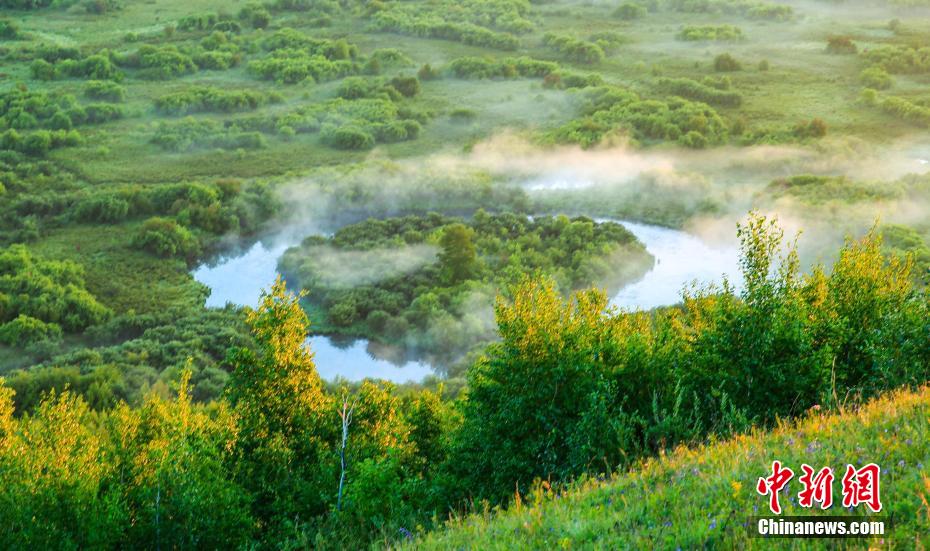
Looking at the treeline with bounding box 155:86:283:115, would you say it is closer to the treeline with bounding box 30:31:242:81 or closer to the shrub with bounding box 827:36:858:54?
the treeline with bounding box 30:31:242:81

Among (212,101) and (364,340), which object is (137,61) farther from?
(364,340)

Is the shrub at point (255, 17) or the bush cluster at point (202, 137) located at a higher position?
the shrub at point (255, 17)

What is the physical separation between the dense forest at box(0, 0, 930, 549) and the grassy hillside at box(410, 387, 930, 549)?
0.11 metres

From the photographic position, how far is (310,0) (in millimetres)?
154375

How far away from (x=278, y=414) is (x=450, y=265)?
38.5m

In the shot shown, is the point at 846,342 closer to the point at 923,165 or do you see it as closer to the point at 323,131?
the point at 923,165

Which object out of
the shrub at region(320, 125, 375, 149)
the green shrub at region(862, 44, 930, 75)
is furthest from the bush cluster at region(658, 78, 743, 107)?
the shrub at region(320, 125, 375, 149)

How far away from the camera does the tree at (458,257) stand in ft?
225

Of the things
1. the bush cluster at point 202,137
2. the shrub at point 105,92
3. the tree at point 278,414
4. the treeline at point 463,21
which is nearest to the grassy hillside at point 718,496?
the tree at point 278,414

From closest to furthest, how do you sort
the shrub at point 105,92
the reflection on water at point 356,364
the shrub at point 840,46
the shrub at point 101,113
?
1. the reflection on water at point 356,364
2. the shrub at point 101,113
3. the shrub at point 105,92
4. the shrub at point 840,46

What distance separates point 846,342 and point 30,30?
139 meters

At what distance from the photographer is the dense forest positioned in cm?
2506

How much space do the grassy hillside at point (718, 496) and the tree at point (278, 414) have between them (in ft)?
37.6

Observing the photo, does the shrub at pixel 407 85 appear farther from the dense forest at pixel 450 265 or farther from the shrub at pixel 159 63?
the shrub at pixel 159 63
